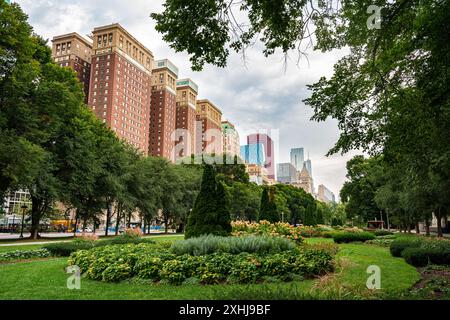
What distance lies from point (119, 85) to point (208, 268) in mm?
112404

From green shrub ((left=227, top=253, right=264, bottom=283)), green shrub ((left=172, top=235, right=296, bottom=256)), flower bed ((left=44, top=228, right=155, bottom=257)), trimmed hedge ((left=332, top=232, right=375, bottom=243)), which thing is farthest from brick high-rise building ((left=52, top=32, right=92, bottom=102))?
green shrub ((left=227, top=253, right=264, bottom=283))

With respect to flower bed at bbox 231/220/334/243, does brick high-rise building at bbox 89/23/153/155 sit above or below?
above

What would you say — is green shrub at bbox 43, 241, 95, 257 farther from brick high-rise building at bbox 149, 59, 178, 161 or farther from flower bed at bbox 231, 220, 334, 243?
brick high-rise building at bbox 149, 59, 178, 161

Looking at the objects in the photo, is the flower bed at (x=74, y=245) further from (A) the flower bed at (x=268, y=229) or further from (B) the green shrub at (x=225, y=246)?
(B) the green shrub at (x=225, y=246)

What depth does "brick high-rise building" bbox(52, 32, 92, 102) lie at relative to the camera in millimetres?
Result: 120312

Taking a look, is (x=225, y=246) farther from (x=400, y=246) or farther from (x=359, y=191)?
(x=359, y=191)

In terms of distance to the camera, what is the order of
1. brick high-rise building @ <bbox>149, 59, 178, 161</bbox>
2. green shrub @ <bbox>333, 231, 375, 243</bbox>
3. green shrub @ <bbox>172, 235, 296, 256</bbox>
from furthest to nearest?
brick high-rise building @ <bbox>149, 59, 178, 161</bbox> → green shrub @ <bbox>333, 231, 375, 243</bbox> → green shrub @ <bbox>172, 235, 296, 256</bbox>

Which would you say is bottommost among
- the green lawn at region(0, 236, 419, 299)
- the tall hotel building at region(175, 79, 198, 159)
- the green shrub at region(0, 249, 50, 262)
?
the green shrub at region(0, 249, 50, 262)

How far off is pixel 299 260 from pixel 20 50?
2255cm

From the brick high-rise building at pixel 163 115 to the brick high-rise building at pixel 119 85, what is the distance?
14115mm

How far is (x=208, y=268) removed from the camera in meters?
9.52

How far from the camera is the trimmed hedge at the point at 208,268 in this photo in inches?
365

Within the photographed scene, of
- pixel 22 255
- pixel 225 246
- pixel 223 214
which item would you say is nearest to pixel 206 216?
pixel 223 214

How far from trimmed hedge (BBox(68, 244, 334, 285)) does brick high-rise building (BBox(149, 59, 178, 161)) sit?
408 feet
